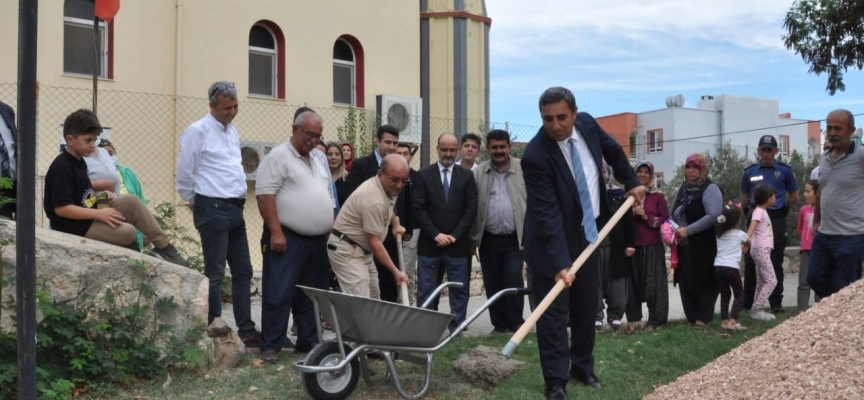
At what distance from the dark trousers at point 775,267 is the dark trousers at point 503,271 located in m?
2.94

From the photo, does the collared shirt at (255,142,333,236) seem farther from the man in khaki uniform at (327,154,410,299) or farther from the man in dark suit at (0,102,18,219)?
the man in dark suit at (0,102,18,219)

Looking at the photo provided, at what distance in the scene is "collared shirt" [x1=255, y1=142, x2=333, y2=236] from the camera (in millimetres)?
7094

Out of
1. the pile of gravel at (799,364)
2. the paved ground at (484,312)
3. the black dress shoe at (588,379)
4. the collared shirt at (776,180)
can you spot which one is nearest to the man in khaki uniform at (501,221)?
the paved ground at (484,312)

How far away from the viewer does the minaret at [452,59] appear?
17203 millimetres

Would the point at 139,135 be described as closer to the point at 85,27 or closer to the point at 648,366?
the point at 85,27

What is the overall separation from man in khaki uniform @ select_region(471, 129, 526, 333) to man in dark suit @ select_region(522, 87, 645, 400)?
2.45 metres

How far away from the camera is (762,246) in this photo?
9.86 m

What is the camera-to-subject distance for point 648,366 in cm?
710

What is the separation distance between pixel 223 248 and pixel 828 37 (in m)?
8.96

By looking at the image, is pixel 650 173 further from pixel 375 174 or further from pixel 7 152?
pixel 7 152

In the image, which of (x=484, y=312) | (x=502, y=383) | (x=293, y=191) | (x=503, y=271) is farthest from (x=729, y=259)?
(x=293, y=191)

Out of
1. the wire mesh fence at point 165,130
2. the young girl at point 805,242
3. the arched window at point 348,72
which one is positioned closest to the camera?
the young girl at point 805,242

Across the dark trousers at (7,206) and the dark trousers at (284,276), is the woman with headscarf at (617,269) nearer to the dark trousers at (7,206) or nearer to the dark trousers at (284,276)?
the dark trousers at (284,276)

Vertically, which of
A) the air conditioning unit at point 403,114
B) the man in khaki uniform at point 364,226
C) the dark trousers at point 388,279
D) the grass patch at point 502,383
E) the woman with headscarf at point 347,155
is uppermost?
the air conditioning unit at point 403,114
